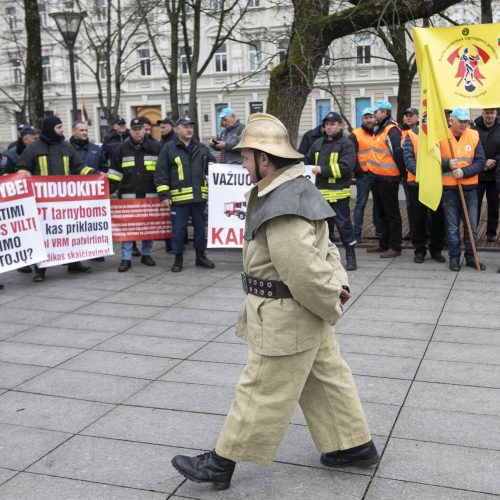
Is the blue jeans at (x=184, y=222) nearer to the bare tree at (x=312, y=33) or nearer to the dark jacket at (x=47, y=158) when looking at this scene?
A: the dark jacket at (x=47, y=158)

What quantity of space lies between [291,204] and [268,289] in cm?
43

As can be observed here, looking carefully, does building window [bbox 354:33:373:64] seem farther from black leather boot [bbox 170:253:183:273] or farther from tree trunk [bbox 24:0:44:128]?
tree trunk [bbox 24:0:44:128]

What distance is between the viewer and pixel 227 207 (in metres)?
9.98

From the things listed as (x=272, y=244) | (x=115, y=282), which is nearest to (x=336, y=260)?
(x=272, y=244)

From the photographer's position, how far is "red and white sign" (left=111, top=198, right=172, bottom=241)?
10109mm

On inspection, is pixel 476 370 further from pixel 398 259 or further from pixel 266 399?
pixel 398 259

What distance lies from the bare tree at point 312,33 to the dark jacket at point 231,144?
99 cm

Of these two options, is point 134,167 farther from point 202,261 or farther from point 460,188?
point 460,188

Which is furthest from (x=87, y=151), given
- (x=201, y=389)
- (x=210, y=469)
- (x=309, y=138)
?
(x=210, y=469)

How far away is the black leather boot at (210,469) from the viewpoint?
12.3 ft

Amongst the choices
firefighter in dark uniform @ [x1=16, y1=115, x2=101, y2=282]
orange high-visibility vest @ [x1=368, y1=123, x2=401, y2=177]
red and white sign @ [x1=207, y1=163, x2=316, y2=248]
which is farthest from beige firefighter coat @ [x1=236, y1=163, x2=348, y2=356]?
orange high-visibility vest @ [x1=368, y1=123, x2=401, y2=177]

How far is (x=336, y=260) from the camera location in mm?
3807

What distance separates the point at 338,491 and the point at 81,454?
143cm

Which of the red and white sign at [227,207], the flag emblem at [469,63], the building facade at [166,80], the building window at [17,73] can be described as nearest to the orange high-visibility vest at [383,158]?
the flag emblem at [469,63]
